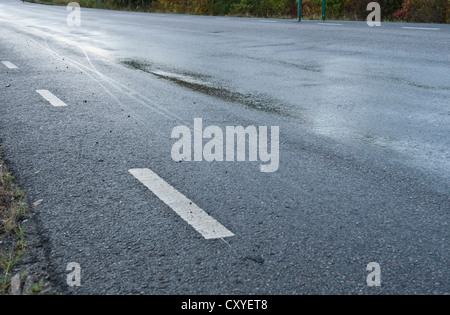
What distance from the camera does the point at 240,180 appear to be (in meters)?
3.69

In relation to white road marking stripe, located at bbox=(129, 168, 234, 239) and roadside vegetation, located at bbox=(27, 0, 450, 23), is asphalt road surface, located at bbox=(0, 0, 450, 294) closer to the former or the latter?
white road marking stripe, located at bbox=(129, 168, 234, 239)

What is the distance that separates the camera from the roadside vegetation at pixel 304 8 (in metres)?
18.5

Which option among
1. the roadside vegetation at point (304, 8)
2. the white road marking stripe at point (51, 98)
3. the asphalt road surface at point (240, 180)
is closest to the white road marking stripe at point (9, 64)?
the asphalt road surface at point (240, 180)

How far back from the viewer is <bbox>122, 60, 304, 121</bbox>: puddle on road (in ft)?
19.3

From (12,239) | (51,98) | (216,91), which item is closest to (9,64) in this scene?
(51,98)

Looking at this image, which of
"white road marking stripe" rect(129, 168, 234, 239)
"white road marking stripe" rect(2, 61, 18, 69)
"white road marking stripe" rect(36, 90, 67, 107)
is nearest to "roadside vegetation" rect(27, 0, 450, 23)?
"white road marking stripe" rect(2, 61, 18, 69)

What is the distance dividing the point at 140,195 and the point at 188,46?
29.9ft

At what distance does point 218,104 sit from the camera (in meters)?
6.12

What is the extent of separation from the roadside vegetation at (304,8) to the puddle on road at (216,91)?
1248cm

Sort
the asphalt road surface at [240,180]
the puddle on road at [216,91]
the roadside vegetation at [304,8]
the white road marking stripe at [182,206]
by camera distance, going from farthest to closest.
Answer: the roadside vegetation at [304,8]
the puddle on road at [216,91]
the white road marking stripe at [182,206]
the asphalt road surface at [240,180]

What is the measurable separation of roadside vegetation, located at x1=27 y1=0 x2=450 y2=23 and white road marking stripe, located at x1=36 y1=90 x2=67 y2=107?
14.7 metres

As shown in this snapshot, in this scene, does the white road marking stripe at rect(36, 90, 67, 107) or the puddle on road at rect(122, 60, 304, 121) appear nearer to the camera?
the puddle on road at rect(122, 60, 304, 121)

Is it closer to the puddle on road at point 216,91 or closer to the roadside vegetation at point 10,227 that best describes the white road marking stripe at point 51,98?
the puddle on road at point 216,91
